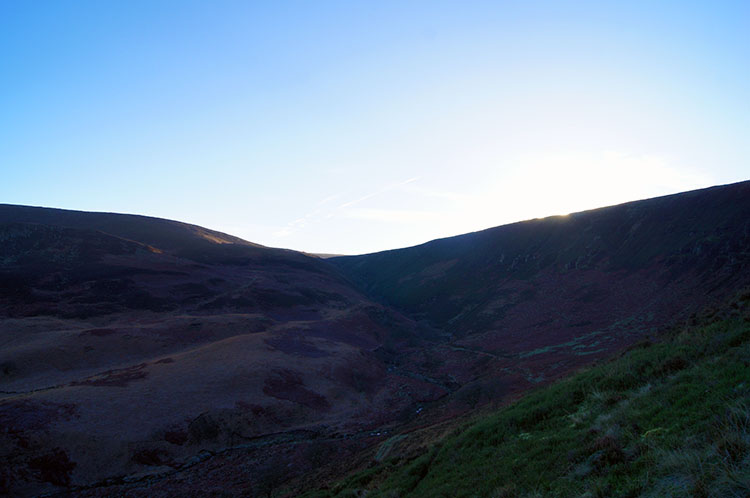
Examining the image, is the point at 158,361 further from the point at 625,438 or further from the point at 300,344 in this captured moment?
the point at 625,438

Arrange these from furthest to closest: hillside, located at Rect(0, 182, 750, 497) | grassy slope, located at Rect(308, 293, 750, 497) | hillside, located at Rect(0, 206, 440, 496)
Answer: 1. hillside, located at Rect(0, 206, 440, 496)
2. hillside, located at Rect(0, 182, 750, 497)
3. grassy slope, located at Rect(308, 293, 750, 497)

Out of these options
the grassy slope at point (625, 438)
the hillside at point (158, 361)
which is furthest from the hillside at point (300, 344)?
the grassy slope at point (625, 438)

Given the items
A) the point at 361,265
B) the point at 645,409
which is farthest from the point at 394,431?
the point at 361,265

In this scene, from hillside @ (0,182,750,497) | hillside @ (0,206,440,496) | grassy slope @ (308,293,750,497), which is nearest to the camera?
grassy slope @ (308,293,750,497)

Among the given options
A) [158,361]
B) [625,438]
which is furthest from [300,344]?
[625,438]

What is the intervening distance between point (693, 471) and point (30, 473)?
100 ft

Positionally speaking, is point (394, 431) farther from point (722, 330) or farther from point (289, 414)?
point (722, 330)

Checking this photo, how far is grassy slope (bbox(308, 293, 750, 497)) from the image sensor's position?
5918 millimetres

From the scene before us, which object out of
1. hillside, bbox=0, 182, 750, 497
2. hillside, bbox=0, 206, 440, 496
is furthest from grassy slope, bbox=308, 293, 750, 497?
hillside, bbox=0, 206, 440, 496

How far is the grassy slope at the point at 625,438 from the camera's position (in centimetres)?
592

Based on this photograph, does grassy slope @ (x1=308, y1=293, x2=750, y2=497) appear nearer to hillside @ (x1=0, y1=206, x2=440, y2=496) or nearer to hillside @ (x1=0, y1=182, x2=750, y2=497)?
hillside @ (x1=0, y1=182, x2=750, y2=497)

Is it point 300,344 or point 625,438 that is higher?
point 625,438

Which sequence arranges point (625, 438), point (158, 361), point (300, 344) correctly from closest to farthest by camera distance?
1. point (625, 438)
2. point (158, 361)
3. point (300, 344)

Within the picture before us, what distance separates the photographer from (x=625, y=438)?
26.8ft
